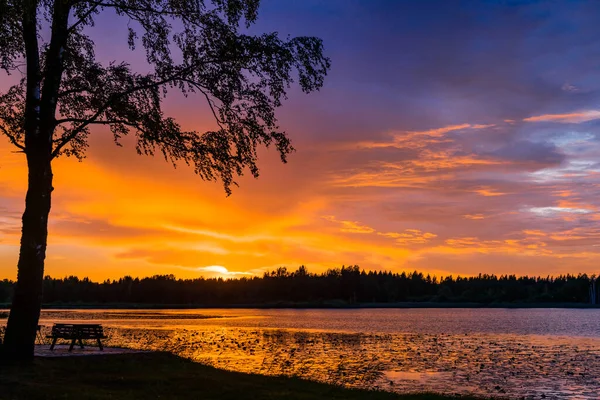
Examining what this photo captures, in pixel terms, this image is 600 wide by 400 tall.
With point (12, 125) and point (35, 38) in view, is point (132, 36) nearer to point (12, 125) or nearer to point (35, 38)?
point (35, 38)

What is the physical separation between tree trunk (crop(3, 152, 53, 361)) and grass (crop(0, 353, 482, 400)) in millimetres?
1100

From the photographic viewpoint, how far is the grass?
1794cm

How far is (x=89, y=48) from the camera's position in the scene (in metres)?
26.0

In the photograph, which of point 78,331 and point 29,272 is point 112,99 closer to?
point 29,272

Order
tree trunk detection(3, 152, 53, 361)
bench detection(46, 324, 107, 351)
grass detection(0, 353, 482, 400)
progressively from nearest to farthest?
grass detection(0, 353, 482, 400) → tree trunk detection(3, 152, 53, 361) → bench detection(46, 324, 107, 351)

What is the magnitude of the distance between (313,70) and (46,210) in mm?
11830

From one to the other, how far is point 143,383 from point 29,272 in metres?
6.37

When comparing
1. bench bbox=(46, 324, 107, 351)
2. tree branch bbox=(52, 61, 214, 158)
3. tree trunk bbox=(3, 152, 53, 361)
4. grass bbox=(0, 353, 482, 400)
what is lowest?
grass bbox=(0, 353, 482, 400)

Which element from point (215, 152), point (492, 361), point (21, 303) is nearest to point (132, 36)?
point (215, 152)

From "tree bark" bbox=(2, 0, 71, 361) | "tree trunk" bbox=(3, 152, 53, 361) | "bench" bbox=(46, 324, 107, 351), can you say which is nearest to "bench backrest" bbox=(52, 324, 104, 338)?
"bench" bbox=(46, 324, 107, 351)

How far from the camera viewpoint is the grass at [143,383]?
17938 mm

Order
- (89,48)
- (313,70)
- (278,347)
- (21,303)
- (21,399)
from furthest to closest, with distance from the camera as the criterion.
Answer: (278,347) → (89,48) → (313,70) → (21,303) → (21,399)

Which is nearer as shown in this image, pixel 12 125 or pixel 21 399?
pixel 21 399

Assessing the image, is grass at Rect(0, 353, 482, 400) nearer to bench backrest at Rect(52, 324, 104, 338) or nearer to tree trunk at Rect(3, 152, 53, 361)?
tree trunk at Rect(3, 152, 53, 361)
